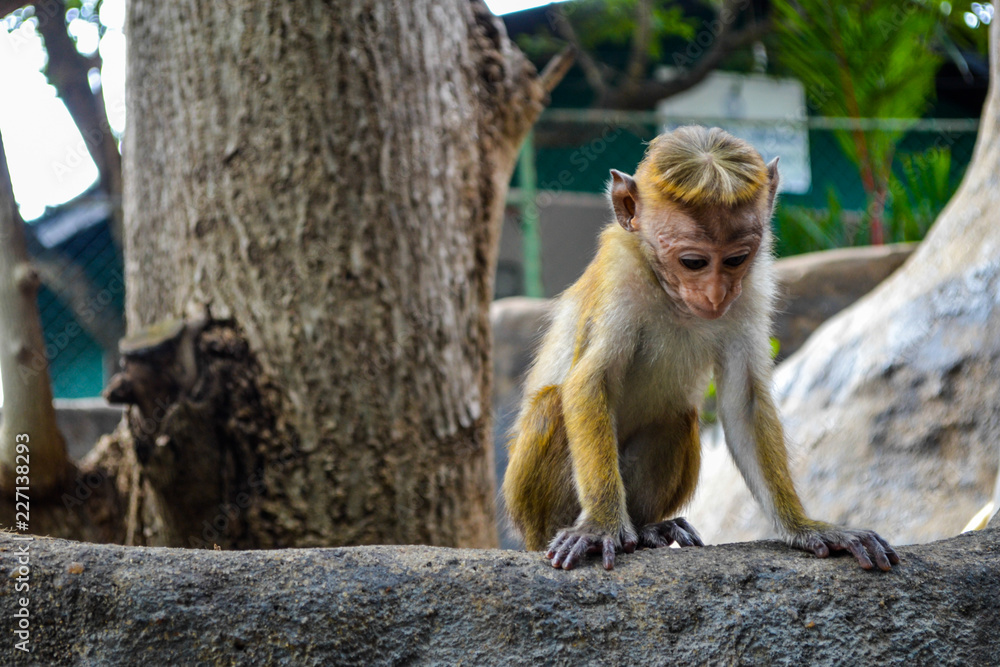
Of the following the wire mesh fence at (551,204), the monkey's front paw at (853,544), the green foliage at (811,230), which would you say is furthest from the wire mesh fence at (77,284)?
the green foliage at (811,230)

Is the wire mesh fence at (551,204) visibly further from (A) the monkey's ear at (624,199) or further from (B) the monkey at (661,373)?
(A) the monkey's ear at (624,199)

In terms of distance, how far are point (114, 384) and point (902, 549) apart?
3155 mm

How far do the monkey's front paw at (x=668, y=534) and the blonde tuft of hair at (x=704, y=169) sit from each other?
1.34 m

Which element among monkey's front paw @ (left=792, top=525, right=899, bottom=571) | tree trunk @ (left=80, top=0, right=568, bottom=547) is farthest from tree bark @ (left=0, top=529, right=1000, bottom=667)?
tree trunk @ (left=80, top=0, right=568, bottom=547)

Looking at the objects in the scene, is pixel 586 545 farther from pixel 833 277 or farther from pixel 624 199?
pixel 833 277

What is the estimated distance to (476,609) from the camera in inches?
99.3

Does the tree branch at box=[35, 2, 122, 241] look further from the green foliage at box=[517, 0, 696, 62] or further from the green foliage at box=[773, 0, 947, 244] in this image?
the green foliage at box=[773, 0, 947, 244]

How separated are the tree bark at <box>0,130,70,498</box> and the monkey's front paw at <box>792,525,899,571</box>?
→ 3.14 metres

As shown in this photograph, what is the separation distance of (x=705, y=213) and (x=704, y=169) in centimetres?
16

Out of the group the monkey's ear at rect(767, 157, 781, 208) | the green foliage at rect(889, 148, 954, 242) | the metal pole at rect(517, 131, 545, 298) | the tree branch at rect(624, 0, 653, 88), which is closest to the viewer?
the monkey's ear at rect(767, 157, 781, 208)

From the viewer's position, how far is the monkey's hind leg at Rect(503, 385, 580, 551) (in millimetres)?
3600

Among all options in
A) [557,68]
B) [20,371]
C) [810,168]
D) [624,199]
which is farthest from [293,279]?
[810,168]

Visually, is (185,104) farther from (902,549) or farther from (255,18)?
(902,549)

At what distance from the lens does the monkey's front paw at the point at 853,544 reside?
111 inches
